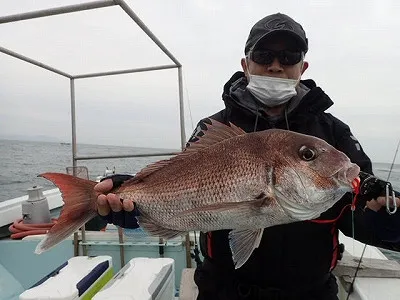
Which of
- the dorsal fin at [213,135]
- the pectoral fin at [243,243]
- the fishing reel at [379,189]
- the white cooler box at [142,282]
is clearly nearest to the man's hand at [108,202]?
the dorsal fin at [213,135]

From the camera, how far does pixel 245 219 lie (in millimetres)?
1552

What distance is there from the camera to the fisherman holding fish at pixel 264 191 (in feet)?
5.05

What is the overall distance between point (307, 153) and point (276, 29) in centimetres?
90

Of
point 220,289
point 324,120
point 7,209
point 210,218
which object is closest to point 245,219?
point 210,218

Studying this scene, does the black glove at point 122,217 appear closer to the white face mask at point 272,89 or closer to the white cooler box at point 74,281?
the white cooler box at point 74,281

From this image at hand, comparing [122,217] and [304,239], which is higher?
[122,217]

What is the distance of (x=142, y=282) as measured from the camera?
2605mm

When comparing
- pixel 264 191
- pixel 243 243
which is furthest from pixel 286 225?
pixel 264 191

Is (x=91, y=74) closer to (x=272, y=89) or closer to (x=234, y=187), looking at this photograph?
(x=272, y=89)

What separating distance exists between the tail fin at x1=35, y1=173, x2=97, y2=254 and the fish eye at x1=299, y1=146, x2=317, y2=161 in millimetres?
1121

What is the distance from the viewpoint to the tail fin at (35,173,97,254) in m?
1.78

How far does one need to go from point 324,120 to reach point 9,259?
3.81m

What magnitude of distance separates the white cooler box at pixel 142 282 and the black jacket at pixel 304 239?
53 cm

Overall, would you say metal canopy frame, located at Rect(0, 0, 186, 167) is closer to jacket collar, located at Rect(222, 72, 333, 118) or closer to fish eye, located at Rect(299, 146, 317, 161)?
jacket collar, located at Rect(222, 72, 333, 118)
